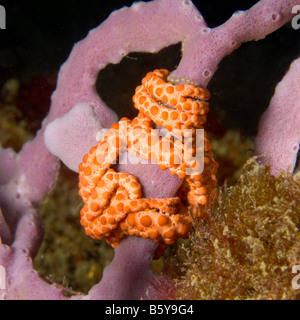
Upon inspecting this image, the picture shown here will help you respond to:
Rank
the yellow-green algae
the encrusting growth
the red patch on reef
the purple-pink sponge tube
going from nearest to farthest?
the yellow-green algae → the encrusting growth → the purple-pink sponge tube → the red patch on reef

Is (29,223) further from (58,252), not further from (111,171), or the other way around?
(111,171)

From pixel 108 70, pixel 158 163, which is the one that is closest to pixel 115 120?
pixel 158 163

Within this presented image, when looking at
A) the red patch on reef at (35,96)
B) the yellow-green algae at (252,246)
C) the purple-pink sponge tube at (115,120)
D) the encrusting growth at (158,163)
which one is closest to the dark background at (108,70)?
the red patch on reef at (35,96)

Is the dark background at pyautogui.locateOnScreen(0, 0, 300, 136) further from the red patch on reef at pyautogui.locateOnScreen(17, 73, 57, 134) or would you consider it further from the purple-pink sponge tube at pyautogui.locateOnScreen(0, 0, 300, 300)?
the purple-pink sponge tube at pyautogui.locateOnScreen(0, 0, 300, 300)

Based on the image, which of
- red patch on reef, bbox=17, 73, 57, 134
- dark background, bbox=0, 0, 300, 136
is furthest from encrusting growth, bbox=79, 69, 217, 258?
red patch on reef, bbox=17, 73, 57, 134

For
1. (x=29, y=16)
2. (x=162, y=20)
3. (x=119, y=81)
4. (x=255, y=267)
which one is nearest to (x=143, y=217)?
(x=255, y=267)

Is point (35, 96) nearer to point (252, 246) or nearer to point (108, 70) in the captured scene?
point (108, 70)
